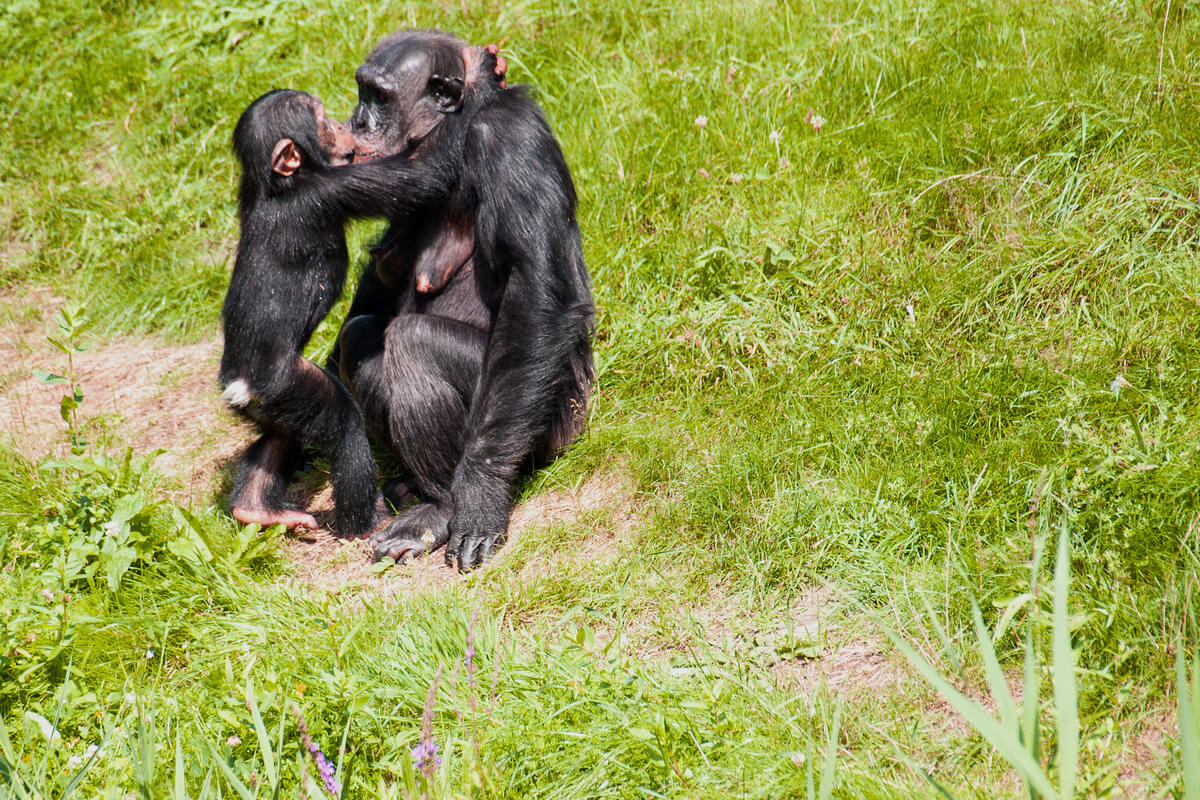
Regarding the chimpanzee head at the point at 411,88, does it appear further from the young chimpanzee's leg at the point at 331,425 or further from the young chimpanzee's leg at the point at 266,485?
the young chimpanzee's leg at the point at 266,485

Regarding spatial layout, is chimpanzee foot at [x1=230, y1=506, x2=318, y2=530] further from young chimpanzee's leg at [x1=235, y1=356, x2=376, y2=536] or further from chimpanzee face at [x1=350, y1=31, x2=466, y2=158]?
chimpanzee face at [x1=350, y1=31, x2=466, y2=158]

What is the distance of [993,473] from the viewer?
3.66m

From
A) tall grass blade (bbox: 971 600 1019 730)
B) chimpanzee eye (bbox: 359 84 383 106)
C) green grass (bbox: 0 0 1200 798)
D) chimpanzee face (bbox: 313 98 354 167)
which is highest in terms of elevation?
chimpanzee eye (bbox: 359 84 383 106)

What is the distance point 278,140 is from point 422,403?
109cm

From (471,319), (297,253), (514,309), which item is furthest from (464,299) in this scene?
(297,253)

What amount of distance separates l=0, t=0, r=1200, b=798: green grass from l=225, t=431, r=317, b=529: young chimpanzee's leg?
12cm

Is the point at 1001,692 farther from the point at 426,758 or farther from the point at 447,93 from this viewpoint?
the point at 447,93

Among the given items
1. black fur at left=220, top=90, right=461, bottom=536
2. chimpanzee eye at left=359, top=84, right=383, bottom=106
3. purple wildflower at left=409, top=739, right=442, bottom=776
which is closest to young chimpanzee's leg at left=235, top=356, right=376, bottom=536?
black fur at left=220, top=90, right=461, bottom=536

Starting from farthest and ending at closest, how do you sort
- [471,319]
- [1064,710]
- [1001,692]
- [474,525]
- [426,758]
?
1. [471,319]
2. [474,525]
3. [426,758]
4. [1001,692]
5. [1064,710]

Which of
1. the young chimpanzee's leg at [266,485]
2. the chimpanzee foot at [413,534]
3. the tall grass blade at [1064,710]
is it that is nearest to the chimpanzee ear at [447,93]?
the young chimpanzee's leg at [266,485]

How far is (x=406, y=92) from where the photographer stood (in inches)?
171

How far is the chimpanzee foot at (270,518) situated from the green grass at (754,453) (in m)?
0.08

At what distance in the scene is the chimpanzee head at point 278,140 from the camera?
4.04 meters

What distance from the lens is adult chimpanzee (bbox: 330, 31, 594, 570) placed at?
13.6ft
